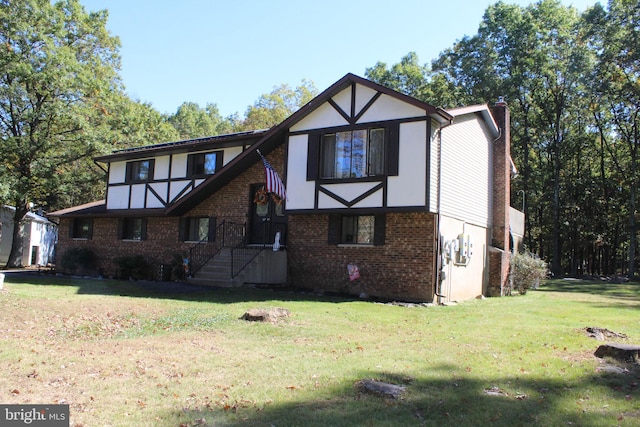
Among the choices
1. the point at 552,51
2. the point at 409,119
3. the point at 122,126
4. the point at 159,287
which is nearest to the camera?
the point at 409,119

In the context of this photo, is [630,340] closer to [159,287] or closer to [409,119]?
[409,119]

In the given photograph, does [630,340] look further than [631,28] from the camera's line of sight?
No

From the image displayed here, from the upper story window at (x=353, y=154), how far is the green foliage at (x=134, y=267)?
9778 mm

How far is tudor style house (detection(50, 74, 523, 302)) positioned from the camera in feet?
48.0

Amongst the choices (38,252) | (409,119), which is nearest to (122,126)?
(38,252)

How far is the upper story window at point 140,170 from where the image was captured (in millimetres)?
22531

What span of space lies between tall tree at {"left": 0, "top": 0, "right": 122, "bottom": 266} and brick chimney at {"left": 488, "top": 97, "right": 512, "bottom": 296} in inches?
813

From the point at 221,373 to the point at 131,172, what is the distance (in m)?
19.0

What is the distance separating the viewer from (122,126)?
2942 centimetres

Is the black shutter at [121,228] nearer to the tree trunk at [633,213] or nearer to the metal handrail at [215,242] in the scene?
the metal handrail at [215,242]

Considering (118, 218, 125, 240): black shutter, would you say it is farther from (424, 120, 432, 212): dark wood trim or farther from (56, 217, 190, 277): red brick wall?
(424, 120, 432, 212): dark wood trim

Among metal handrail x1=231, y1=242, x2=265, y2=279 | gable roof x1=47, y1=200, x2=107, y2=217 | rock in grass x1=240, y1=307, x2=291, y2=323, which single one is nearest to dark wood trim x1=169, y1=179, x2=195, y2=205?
gable roof x1=47, y1=200, x2=107, y2=217

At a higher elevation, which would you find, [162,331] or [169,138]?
[169,138]

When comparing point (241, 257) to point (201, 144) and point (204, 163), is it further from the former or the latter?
point (201, 144)
